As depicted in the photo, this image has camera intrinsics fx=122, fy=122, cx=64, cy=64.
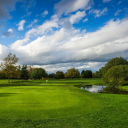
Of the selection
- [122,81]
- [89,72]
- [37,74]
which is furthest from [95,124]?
[89,72]

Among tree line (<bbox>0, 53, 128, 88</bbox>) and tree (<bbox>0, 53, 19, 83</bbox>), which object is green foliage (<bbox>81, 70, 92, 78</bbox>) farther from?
tree (<bbox>0, 53, 19, 83</bbox>)

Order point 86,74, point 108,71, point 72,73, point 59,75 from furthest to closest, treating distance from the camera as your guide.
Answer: point 86,74 < point 59,75 < point 72,73 < point 108,71

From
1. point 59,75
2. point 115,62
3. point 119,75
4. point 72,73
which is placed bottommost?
point 59,75

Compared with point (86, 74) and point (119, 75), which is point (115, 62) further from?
point (86, 74)

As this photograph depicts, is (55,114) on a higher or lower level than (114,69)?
lower

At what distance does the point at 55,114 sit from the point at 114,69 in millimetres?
35872

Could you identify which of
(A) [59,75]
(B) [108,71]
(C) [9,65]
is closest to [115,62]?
(B) [108,71]

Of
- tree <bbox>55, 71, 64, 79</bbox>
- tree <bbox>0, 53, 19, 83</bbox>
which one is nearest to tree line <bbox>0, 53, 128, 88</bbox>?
tree <bbox>0, 53, 19, 83</bbox>

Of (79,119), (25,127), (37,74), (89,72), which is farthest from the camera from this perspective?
(89,72)

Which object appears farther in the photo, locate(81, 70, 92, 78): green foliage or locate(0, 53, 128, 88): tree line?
locate(81, 70, 92, 78): green foliage

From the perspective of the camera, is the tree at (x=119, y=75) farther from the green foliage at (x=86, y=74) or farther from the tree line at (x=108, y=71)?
the green foliage at (x=86, y=74)

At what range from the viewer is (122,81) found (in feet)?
127

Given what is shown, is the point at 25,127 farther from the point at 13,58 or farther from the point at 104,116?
the point at 13,58

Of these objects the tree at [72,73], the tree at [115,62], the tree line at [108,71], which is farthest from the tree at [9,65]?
the tree at [72,73]
